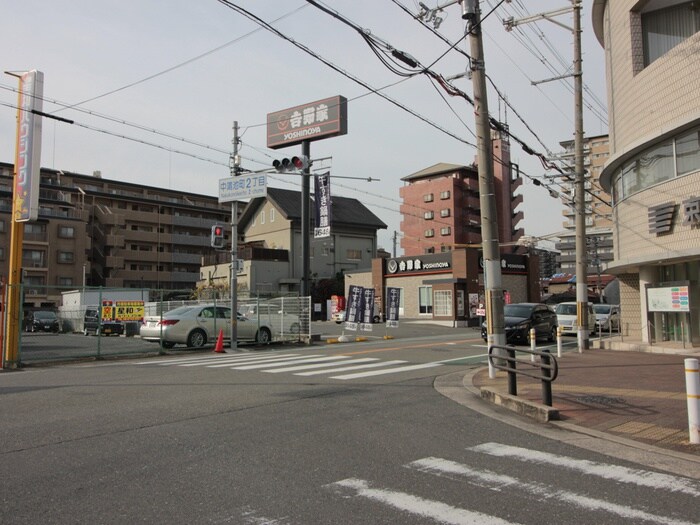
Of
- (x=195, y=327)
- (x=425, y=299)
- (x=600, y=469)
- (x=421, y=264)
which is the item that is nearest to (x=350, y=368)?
(x=195, y=327)

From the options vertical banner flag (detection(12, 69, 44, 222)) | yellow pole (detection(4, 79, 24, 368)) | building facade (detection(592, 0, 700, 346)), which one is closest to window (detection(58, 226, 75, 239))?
vertical banner flag (detection(12, 69, 44, 222))

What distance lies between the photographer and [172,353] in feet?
59.7

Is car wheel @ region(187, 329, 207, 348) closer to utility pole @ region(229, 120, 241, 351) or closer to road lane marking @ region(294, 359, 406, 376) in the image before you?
utility pole @ region(229, 120, 241, 351)

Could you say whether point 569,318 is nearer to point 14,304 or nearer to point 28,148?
point 14,304

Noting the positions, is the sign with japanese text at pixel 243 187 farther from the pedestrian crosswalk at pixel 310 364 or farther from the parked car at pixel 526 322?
the parked car at pixel 526 322

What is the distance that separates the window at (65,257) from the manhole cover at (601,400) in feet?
197

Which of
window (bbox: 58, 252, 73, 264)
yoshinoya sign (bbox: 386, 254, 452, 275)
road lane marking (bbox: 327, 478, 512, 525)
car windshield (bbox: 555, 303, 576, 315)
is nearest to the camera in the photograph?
road lane marking (bbox: 327, 478, 512, 525)

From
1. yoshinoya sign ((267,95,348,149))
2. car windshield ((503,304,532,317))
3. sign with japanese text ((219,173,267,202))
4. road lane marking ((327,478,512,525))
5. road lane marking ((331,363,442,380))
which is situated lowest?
road lane marking ((327,478,512,525))

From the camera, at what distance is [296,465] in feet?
17.4

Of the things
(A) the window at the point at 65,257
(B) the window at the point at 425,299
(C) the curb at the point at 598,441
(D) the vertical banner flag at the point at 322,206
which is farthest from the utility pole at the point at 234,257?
(A) the window at the point at 65,257

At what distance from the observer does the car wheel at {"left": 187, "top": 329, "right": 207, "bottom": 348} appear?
1916 cm

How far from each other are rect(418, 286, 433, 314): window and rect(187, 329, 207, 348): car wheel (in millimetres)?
25962

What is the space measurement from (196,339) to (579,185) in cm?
1387

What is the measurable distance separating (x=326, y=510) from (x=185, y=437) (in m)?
2.82
